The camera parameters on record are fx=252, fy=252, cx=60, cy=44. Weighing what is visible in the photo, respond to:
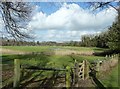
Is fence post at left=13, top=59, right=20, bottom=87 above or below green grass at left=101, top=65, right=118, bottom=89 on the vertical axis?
above

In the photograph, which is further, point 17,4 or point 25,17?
point 25,17

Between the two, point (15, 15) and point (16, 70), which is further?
point (15, 15)

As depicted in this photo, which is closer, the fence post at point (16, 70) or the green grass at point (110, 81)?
the fence post at point (16, 70)

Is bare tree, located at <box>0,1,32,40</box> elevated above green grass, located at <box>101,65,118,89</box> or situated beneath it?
elevated above

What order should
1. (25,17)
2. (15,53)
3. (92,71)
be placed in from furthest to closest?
(15,53) < (25,17) < (92,71)

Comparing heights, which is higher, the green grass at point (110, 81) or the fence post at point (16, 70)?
the fence post at point (16, 70)

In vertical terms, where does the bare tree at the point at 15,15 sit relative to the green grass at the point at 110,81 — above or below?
above

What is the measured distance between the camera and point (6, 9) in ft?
45.9

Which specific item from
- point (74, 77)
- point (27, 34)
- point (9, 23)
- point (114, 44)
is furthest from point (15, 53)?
point (74, 77)

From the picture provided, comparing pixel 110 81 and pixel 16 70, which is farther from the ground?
pixel 16 70

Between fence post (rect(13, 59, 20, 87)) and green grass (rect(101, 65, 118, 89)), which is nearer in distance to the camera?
fence post (rect(13, 59, 20, 87))

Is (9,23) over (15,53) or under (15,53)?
over

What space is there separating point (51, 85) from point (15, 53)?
1146 inches

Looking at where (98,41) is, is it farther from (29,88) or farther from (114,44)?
(29,88)
